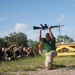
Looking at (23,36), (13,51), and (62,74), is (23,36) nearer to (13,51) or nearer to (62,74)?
(13,51)

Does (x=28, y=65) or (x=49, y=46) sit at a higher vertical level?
(x=49, y=46)

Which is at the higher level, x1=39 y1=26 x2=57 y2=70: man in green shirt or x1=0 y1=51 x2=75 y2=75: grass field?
x1=39 y1=26 x2=57 y2=70: man in green shirt

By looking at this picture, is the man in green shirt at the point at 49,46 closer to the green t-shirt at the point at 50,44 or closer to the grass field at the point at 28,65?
the green t-shirt at the point at 50,44

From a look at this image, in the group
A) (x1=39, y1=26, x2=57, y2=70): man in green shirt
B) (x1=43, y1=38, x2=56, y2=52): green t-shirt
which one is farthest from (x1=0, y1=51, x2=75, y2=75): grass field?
(x1=43, y1=38, x2=56, y2=52): green t-shirt

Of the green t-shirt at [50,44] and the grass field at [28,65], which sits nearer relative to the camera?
the green t-shirt at [50,44]

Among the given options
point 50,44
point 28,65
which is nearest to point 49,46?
point 50,44

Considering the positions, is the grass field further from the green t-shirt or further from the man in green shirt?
the green t-shirt

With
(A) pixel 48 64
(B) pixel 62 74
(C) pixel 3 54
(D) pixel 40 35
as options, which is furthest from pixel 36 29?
(C) pixel 3 54

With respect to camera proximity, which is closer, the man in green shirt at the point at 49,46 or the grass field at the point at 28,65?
the man in green shirt at the point at 49,46

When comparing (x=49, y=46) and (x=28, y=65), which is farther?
(x=28, y=65)

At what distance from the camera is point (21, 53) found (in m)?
21.9

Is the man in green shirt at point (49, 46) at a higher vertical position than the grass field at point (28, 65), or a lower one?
higher

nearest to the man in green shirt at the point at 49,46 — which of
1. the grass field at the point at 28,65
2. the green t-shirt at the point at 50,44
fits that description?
the green t-shirt at the point at 50,44

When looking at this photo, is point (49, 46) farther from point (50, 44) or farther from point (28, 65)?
point (28, 65)
